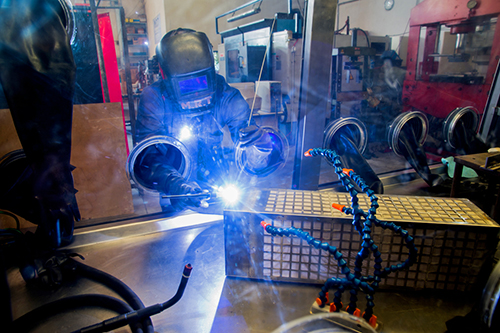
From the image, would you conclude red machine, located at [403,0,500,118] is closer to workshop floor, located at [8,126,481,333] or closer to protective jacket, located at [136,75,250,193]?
protective jacket, located at [136,75,250,193]

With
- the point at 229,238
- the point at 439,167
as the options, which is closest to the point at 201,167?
the point at 229,238

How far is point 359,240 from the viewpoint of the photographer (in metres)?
0.79

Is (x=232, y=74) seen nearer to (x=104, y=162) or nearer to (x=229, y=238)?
(x=104, y=162)

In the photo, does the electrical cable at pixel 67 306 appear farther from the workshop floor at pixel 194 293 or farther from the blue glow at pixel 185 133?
the blue glow at pixel 185 133

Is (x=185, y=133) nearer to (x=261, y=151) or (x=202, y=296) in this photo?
(x=261, y=151)

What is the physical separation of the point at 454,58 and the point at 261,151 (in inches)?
130

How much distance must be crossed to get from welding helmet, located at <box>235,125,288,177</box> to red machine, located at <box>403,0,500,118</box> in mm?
2645

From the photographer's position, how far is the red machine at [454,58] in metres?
2.78

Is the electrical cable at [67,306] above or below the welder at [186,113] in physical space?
below

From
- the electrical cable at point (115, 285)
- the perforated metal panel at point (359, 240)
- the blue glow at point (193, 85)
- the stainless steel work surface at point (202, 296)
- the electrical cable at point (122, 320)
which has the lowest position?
the stainless steel work surface at point (202, 296)

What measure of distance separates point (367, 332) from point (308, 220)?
0.99 feet

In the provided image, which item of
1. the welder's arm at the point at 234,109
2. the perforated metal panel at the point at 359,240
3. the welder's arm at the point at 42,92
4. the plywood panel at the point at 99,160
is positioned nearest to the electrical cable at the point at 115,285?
the welder's arm at the point at 42,92

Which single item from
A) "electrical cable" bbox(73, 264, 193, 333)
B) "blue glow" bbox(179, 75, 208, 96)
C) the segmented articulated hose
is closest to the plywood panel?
"blue glow" bbox(179, 75, 208, 96)

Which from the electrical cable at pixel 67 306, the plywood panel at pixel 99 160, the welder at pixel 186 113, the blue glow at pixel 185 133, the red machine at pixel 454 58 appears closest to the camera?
the electrical cable at pixel 67 306
